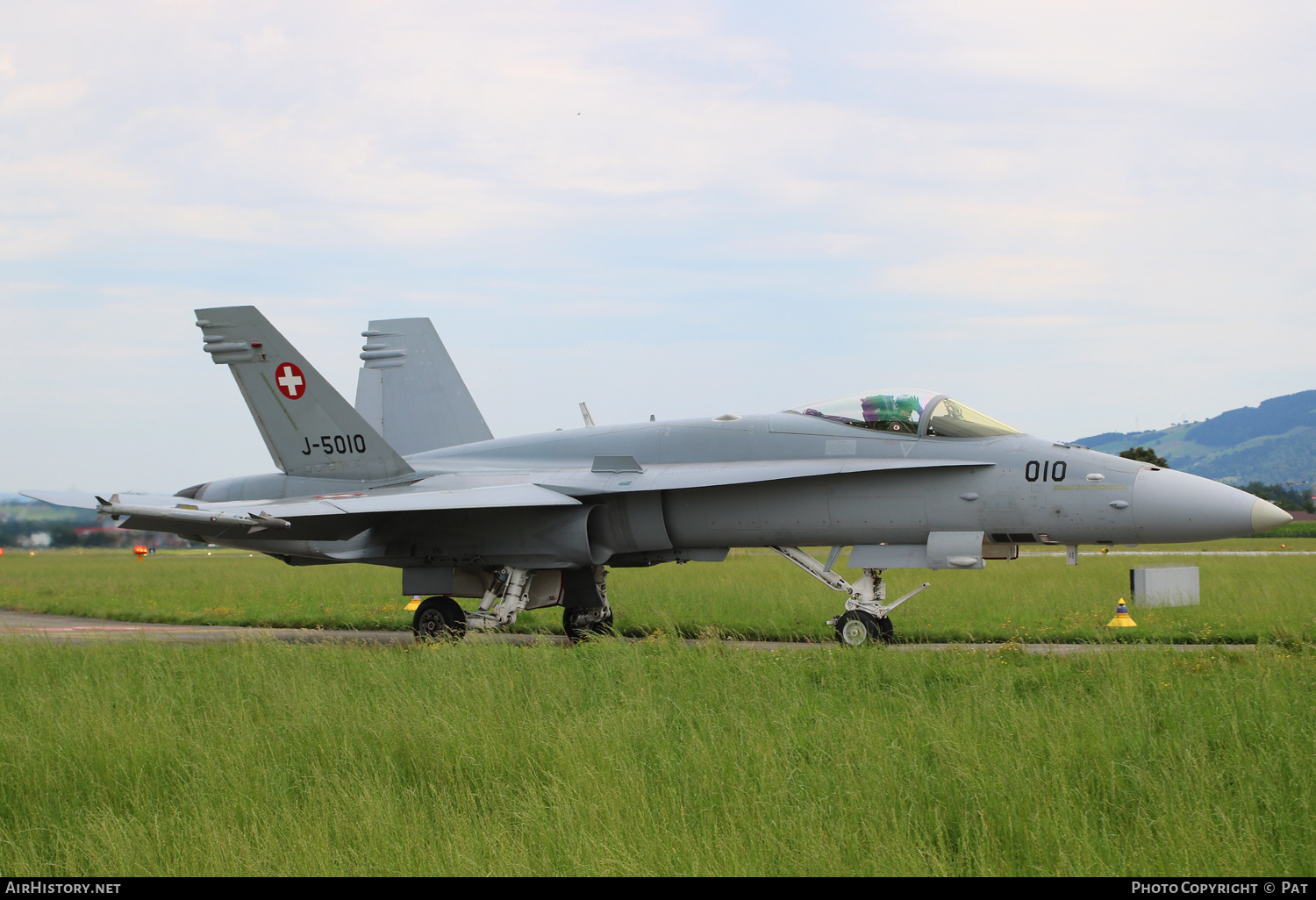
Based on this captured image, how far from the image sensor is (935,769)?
17.9 feet

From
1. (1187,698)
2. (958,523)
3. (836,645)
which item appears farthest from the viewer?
(958,523)

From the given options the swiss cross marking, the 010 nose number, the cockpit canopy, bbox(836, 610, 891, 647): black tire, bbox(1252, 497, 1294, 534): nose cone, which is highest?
the swiss cross marking

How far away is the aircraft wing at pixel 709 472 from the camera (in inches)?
426

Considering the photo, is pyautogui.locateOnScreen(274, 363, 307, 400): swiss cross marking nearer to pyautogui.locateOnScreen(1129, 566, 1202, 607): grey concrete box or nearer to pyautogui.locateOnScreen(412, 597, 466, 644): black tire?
pyautogui.locateOnScreen(412, 597, 466, 644): black tire

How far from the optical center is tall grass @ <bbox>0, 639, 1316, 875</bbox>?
445 centimetres

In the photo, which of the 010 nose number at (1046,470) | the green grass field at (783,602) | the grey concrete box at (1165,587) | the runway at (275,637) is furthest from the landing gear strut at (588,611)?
the grey concrete box at (1165,587)

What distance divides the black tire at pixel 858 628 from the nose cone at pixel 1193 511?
2.62 metres

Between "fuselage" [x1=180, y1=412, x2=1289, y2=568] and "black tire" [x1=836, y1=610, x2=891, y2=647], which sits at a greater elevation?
"fuselage" [x1=180, y1=412, x2=1289, y2=568]

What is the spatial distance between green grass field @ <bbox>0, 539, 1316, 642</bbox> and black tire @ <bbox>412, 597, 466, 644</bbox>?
6.85 feet

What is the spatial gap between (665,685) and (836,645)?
109 inches

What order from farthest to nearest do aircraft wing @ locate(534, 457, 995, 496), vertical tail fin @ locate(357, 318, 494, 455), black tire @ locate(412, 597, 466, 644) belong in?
1. vertical tail fin @ locate(357, 318, 494, 455)
2. black tire @ locate(412, 597, 466, 644)
3. aircraft wing @ locate(534, 457, 995, 496)


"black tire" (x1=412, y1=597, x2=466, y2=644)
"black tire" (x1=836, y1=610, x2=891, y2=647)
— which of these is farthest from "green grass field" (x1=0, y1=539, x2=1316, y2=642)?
"black tire" (x1=412, y1=597, x2=466, y2=644)
